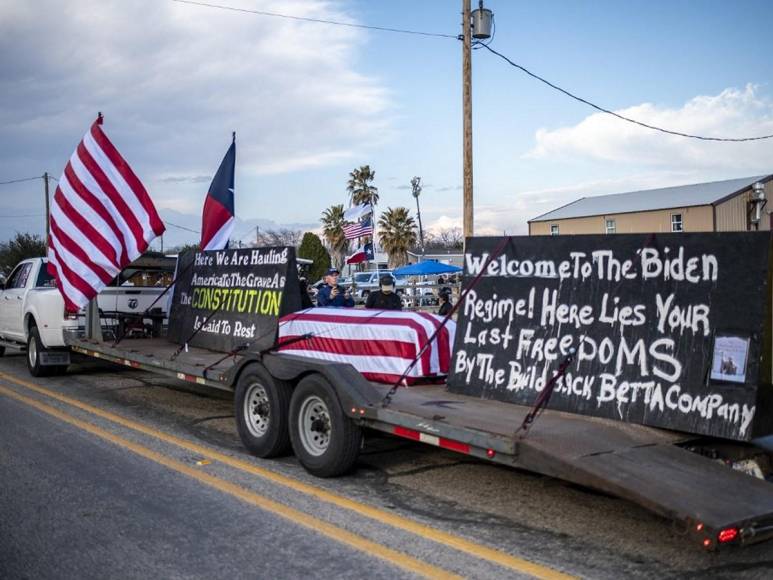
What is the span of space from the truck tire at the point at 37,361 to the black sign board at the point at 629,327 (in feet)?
27.6

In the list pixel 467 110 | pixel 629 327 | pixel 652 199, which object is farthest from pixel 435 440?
pixel 652 199

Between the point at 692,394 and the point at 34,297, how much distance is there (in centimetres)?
1073

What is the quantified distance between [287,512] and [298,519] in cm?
18

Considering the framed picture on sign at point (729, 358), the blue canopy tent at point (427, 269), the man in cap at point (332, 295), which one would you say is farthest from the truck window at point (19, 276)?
the blue canopy tent at point (427, 269)

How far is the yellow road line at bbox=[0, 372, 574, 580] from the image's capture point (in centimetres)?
439

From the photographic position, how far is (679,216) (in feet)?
162

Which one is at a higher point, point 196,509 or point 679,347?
point 679,347

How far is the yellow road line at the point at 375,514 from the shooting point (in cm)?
439

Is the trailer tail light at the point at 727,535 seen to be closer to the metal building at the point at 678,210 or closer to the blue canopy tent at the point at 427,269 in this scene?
the blue canopy tent at the point at 427,269

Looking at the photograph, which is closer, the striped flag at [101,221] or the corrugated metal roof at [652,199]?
the striped flag at [101,221]

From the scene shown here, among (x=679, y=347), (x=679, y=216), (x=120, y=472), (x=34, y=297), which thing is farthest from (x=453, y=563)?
(x=679, y=216)

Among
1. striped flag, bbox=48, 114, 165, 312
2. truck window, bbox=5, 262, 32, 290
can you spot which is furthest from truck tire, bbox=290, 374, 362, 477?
truck window, bbox=5, 262, 32, 290

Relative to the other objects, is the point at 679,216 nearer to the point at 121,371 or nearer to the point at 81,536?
the point at 121,371

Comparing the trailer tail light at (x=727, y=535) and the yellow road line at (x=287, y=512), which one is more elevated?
the trailer tail light at (x=727, y=535)
